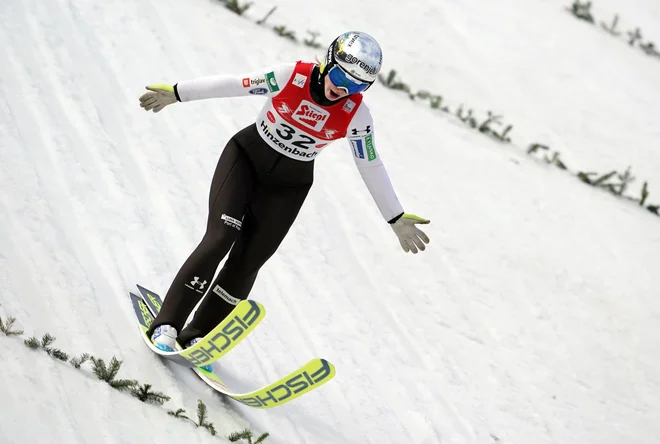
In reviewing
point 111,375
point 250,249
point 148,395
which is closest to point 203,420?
point 148,395

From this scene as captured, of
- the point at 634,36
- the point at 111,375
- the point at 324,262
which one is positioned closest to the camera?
the point at 111,375

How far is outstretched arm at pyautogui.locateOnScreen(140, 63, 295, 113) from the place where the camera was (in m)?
4.32

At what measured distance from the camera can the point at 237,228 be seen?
4316 millimetres

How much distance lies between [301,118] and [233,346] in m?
1.29

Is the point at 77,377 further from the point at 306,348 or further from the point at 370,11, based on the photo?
the point at 370,11

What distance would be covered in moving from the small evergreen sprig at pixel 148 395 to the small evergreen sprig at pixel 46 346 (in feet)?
1.27

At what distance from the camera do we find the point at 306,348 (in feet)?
17.7

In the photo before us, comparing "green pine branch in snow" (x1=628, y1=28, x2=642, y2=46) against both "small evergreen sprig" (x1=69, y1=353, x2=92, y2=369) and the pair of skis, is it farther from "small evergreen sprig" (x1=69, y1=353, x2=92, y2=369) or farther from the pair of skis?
"small evergreen sprig" (x1=69, y1=353, x2=92, y2=369)

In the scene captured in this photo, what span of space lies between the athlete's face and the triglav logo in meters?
0.11

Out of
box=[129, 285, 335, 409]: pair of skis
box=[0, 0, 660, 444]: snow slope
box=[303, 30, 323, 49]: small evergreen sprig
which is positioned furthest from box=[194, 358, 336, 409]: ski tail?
box=[303, 30, 323, 49]: small evergreen sprig

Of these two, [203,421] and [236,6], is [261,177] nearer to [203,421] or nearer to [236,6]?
[203,421]

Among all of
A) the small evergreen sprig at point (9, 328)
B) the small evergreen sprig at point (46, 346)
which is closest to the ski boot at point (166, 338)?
the small evergreen sprig at point (46, 346)

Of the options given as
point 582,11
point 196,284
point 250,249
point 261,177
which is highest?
point 582,11

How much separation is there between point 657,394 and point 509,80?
19.6ft
